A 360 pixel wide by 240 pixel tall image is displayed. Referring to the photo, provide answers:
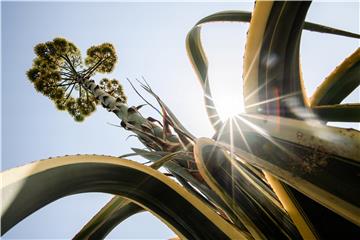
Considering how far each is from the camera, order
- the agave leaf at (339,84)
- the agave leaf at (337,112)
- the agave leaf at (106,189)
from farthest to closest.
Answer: the agave leaf at (339,84) → the agave leaf at (337,112) → the agave leaf at (106,189)

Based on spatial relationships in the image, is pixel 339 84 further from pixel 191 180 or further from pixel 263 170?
pixel 191 180

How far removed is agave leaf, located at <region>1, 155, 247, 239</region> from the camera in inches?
20.3

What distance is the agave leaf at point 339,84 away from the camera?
2.92 ft

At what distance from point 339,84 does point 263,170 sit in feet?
1.36

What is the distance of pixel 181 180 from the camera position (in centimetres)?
125

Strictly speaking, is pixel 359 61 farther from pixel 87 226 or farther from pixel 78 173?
pixel 87 226

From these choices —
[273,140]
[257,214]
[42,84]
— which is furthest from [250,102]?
[42,84]

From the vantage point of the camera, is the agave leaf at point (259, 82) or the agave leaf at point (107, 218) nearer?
the agave leaf at point (259, 82)

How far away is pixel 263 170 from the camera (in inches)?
27.9

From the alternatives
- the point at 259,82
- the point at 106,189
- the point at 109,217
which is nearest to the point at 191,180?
the point at 109,217

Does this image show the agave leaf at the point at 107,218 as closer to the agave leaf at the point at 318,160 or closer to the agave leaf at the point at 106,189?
the agave leaf at the point at 106,189

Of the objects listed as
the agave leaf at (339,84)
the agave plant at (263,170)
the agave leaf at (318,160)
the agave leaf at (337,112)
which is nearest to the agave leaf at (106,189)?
the agave plant at (263,170)

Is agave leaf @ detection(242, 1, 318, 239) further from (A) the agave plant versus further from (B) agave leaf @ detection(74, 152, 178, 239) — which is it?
(B) agave leaf @ detection(74, 152, 178, 239)

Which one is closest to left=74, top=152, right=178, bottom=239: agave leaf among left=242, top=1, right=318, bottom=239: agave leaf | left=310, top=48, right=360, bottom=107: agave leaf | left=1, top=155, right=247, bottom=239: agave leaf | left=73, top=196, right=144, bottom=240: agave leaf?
left=73, top=196, right=144, bottom=240: agave leaf
